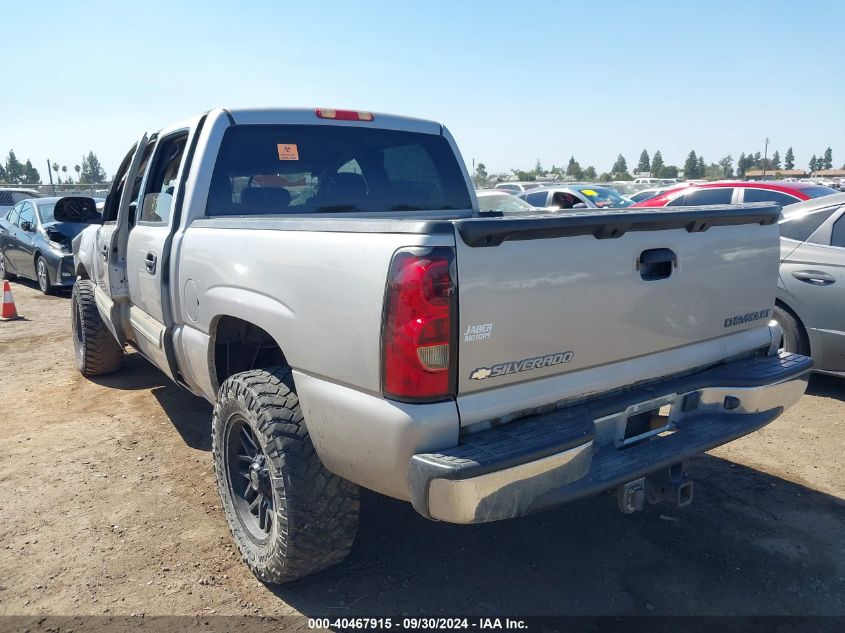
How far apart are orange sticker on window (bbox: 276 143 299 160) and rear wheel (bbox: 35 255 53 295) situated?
29.3 ft

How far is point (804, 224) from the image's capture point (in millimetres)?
5555

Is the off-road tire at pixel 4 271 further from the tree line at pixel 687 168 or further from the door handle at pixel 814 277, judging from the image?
the tree line at pixel 687 168

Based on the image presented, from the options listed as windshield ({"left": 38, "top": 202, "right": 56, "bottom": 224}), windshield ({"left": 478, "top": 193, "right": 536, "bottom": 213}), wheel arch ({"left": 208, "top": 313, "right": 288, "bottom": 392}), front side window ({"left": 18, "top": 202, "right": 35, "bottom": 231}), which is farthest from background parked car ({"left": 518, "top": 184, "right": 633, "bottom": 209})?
wheel arch ({"left": 208, "top": 313, "right": 288, "bottom": 392})

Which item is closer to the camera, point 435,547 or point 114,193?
point 435,547

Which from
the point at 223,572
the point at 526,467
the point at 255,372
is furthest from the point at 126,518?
the point at 526,467

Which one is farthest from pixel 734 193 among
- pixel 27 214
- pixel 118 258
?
pixel 27 214

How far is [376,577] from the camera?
9.94 feet

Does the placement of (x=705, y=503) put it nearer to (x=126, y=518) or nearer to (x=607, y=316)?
(x=607, y=316)

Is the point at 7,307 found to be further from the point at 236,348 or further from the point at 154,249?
the point at 236,348

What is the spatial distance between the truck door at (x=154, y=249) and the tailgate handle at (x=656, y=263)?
2.48 metres

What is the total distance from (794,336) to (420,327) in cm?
424

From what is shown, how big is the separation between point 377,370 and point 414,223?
1.66 feet

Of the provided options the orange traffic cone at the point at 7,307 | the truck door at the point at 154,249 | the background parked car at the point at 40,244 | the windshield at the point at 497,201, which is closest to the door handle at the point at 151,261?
the truck door at the point at 154,249

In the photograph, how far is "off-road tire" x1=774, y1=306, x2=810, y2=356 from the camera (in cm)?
524
